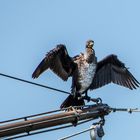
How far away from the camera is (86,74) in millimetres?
16016

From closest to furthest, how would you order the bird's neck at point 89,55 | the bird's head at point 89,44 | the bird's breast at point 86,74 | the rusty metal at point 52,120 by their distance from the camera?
the rusty metal at point 52,120
the bird's breast at point 86,74
the bird's neck at point 89,55
the bird's head at point 89,44

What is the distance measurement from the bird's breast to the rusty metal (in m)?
3.02

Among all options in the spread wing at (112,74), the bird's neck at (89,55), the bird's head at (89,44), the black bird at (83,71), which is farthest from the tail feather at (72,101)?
the bird's head at (89,44)

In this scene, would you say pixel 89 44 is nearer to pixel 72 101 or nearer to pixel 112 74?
pixel 112 74

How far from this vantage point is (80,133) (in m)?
11.8

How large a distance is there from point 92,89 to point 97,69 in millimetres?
1286

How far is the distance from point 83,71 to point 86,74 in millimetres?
143

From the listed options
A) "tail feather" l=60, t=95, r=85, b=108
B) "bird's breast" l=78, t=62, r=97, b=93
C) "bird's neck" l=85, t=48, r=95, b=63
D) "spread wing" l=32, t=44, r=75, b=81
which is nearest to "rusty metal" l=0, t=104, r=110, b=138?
"tail feather" l=60, t=95, r=85, b=108

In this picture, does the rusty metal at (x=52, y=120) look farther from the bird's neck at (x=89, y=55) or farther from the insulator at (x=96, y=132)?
the bird's neck at (x=89, y=55)

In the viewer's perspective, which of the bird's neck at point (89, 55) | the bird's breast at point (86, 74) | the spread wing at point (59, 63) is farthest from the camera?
the bird's neck at point (89, 55)

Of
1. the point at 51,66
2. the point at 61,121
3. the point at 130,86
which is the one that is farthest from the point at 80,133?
the point at 130,86

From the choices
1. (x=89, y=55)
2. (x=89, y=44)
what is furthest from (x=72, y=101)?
(x=89, y=44)

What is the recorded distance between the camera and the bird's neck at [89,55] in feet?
53.9

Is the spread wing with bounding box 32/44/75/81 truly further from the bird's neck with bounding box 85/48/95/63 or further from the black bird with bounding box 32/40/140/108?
the bird's neck with bounding box 85/48/95/63
